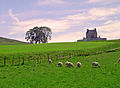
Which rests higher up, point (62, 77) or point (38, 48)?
point (38, 48)

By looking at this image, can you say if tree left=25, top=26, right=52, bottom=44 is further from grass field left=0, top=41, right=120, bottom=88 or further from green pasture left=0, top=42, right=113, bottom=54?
grass field left=0, top=41, right=120, bottom=88

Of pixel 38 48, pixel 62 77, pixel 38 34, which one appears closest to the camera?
pixel 62 77

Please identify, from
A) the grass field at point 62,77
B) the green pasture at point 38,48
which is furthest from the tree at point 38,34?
the grass field at point 62,77

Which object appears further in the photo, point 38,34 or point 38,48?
point 38,34

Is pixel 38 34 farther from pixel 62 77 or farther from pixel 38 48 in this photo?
pixel 62 77

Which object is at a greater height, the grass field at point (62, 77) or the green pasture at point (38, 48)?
the green pasture at point (38, 48)

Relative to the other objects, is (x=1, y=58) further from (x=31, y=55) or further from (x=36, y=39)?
Answer: (x=36, y=39)

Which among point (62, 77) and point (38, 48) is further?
point (38, 48)

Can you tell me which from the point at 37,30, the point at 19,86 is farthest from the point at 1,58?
the point at 37,30

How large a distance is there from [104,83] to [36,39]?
113992mm

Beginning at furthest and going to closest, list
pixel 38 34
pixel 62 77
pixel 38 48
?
1. pixel 38 34
2. pixel 38 48
3. pixel 62 77

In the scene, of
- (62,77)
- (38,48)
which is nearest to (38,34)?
(38,48)

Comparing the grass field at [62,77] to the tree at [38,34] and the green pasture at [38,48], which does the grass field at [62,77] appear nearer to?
the green pasture at [38,48]

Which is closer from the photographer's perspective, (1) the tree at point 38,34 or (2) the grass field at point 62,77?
(2) the grass field at point 62,77
